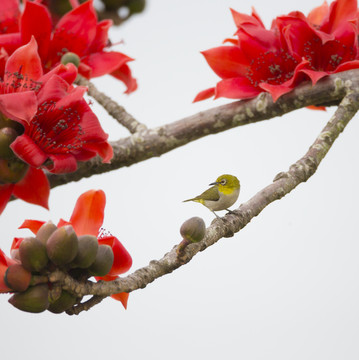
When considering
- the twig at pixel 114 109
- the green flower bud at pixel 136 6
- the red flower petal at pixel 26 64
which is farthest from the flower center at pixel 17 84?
the green flower bud at pixel 136 6

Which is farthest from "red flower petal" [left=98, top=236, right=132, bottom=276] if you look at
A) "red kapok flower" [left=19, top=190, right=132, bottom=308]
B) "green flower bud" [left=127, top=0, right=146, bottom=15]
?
"green flower bud" [left=127, top=0, right=146, bottom=15]

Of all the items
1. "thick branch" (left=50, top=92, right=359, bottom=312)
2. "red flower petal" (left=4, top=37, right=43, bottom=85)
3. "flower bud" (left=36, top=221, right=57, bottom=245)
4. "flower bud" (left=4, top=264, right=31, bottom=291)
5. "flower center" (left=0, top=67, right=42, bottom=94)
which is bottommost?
"thick branch" (left=50, top=92, right=359, bottom=312)

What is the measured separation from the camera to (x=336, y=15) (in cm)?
78

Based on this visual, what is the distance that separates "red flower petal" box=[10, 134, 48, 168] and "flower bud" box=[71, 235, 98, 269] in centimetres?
12

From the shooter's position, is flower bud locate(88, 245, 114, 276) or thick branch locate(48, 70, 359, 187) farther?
thick branch locate(48, 70, 359, 187)

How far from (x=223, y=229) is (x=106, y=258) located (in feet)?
0.38

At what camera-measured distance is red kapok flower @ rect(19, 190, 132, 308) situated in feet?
1.58

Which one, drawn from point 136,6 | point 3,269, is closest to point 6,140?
point 3,269

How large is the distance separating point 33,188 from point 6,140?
3.0 inches

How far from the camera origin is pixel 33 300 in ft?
1.36

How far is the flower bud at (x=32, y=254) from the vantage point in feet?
1.38

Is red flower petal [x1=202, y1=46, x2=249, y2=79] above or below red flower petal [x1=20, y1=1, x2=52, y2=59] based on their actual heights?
below

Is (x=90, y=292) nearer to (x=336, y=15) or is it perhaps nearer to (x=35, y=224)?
(x=35, y=224)

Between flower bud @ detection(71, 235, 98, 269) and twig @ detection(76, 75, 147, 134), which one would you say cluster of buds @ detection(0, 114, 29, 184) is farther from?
twig @ detection(76, 75, 147, 134)
